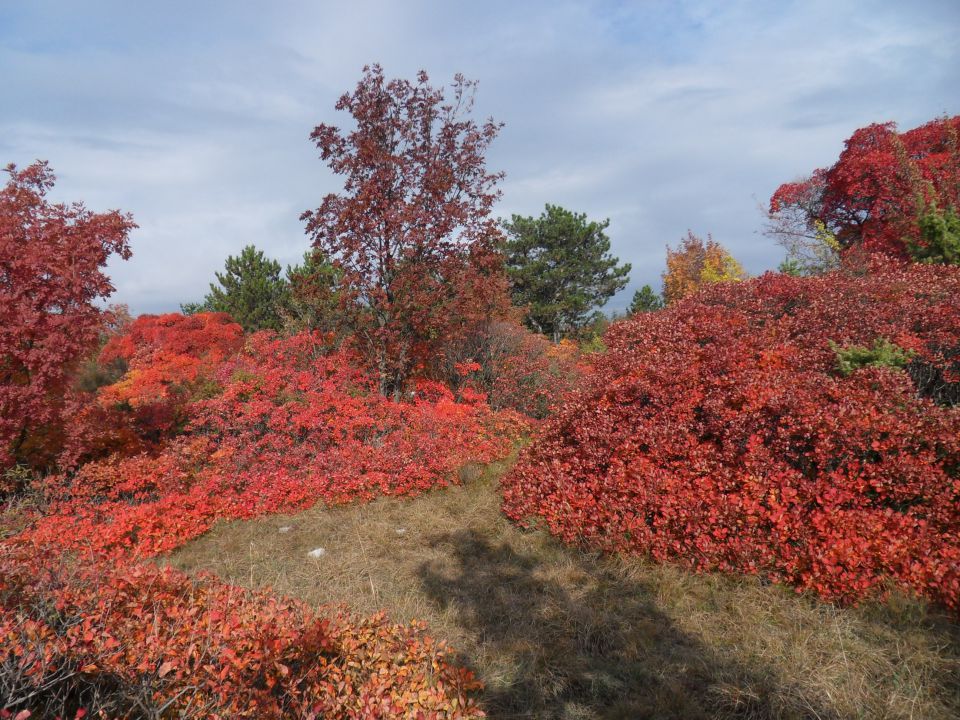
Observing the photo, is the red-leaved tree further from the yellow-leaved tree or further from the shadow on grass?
the yellow-leaved tree

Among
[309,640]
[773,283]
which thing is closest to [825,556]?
[309,640]

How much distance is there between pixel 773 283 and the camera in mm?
7152

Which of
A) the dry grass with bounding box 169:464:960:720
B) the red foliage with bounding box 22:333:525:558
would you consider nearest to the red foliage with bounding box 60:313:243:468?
the red foliage with bounding box 22:333:525:558

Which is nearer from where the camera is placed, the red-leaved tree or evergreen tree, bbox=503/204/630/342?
the red-leaved tree

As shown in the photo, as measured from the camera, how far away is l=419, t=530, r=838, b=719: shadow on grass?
10.2 feet

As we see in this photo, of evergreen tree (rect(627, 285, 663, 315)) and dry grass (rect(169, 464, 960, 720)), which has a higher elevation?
evergreen tree (rect(627, 285, 663, 315))

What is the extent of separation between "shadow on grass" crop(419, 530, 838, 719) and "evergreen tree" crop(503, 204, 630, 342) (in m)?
18.4

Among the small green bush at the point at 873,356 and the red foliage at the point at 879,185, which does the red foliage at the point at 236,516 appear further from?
the red foliage at the point at 879,185

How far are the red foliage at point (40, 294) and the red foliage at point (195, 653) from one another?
331 centimetres

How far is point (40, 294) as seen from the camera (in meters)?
5.88

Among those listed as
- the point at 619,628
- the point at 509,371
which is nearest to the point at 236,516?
the point at 619,628

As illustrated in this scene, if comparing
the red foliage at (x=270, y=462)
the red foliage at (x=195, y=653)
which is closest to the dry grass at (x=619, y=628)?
the red foliage at (x=195, y=653)

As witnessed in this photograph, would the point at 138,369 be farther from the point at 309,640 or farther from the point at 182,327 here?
the point at 309,640

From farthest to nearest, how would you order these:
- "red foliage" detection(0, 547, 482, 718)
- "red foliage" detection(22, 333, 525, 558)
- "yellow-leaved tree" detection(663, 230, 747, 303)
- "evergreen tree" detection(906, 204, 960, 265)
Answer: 1. "yellow-leaved tree" detection(663, 230, 747, 303)
2. "evergreen tree" detection(906, 204, 960, 265)
3. "red foliage" detection(22, 333, 525, 558)
4. "red foliage" detection(0, 547, 482, 718)
